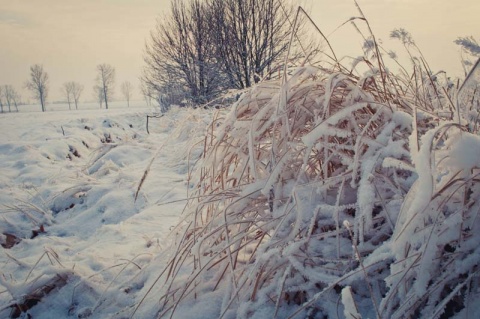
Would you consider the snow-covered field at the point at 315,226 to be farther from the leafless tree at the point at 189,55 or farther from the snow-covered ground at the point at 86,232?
the leafless tree at the point at 189,55

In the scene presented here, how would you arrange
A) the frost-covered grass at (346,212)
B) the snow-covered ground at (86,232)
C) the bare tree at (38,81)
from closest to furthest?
the frost-covered grass at (346,212) → the snow-covered ground at (86,232) → the bare tree at (38,81)

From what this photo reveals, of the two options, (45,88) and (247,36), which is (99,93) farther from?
(247,36)

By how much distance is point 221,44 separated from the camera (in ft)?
46.8

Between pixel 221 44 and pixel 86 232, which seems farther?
pixel 221 44

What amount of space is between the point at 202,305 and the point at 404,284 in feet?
1.91

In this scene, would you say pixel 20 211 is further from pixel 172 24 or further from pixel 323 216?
pixel 172 24

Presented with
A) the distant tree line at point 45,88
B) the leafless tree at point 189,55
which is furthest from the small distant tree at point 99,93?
the leafless tree at point 189,55

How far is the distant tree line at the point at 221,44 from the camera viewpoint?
1399 centimetres

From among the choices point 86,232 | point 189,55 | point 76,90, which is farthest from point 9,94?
point 86,232

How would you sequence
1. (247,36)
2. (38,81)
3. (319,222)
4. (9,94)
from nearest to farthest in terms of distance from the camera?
1. (319,222)
2. (247,36)
3. (38,81)
4. (9,94)

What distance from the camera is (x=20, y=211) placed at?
2.27 metres

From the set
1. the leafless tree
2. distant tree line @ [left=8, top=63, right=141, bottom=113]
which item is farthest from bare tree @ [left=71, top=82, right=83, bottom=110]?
the leafless tree

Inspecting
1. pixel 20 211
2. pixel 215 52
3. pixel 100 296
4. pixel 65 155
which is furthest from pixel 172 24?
pixel 100 296

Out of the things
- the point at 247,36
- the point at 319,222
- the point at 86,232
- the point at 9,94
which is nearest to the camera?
the point at 319,222
